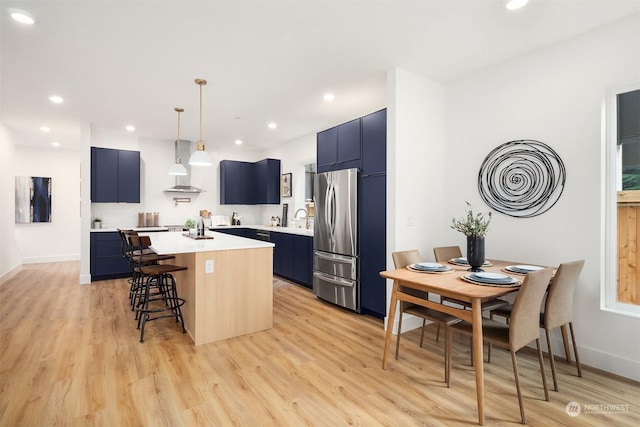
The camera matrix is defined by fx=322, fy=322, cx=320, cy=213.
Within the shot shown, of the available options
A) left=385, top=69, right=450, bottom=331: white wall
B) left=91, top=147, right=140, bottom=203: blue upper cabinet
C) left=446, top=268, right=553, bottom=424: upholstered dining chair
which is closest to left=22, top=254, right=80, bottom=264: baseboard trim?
left=91, top=147, right=140, bottom=203: blue upper cabinet

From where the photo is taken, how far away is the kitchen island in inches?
118

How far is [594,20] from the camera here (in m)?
2.45

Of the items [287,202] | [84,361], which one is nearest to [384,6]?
[84,361]

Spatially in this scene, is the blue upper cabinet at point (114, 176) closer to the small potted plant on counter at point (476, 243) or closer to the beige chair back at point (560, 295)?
the small potted plant on counter at point (476, 243)

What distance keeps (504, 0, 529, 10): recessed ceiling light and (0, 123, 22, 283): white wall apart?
7.16m

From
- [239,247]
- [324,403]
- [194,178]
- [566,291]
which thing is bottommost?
[324,403]

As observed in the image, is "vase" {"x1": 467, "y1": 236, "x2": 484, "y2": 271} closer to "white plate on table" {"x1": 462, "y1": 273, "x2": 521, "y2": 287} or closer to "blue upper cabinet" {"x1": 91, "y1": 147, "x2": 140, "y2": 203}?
"white plate on table" {"x1": 462, "y1": 273, "x2": 521, "y2": 287}

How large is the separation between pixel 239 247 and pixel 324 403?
166cm

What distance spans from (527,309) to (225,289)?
2.49 meters

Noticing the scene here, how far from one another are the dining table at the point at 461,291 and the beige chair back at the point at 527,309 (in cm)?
10

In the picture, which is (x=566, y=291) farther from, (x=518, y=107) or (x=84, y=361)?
(x=84, y=361)

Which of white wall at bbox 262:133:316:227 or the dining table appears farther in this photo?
white wall at bbox 262:133:316:227

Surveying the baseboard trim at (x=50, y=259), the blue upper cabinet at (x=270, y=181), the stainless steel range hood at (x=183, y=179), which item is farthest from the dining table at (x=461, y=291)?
the baseboard trim at (x=50, y=259)

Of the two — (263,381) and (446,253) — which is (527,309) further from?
(263,381)
